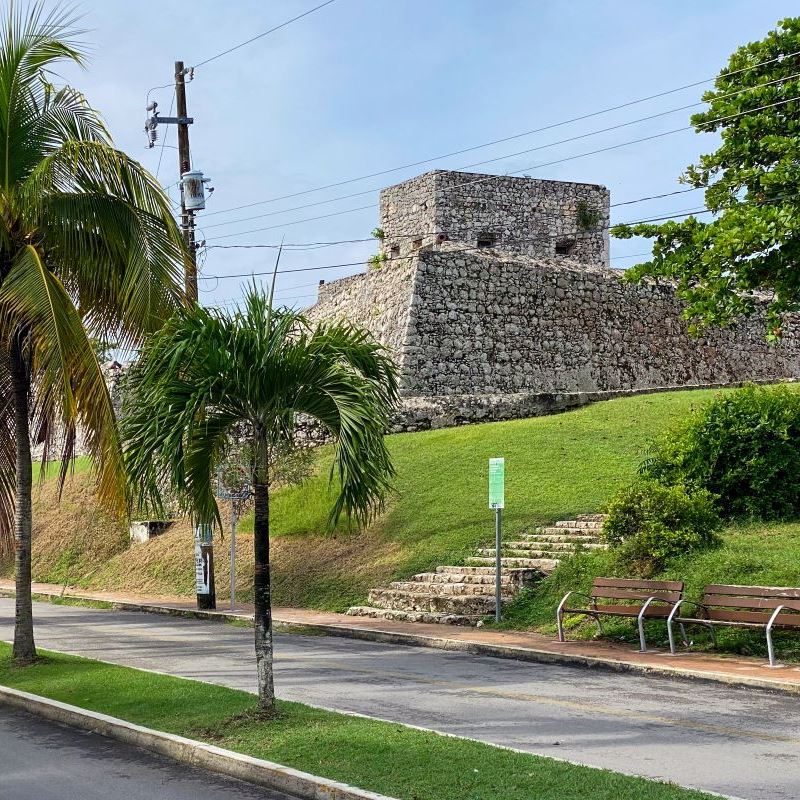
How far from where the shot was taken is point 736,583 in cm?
1470

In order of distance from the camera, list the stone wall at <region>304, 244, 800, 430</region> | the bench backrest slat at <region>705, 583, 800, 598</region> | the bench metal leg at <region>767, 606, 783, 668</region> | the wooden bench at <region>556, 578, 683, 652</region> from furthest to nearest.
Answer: the stone wall at <region>304, 244, 800, 430</region>, the wooden bench at <region>556, 578, 683, 652</region>, the bench backrest slat at <region>705, 583, 800, 598</region>, the bench metal leg at <region>767, 606, 783, 668</region>

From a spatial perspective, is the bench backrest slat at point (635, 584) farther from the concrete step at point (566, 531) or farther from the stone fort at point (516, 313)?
the stone fort at point (516, 313)

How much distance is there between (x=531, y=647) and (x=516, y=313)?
18.3 m

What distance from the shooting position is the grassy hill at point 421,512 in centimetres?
2056

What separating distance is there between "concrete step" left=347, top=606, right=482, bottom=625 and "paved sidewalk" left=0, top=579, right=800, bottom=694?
149 millimetres

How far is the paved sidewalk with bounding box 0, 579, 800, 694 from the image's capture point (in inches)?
482

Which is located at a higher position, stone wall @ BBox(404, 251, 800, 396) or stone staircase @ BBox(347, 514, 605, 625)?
stone wall @ BBox(404, 251, 800, 396)

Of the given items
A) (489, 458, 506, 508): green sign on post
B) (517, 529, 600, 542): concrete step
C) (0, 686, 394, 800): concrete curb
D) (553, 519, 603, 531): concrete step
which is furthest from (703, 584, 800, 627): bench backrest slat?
(0, 686, 394, 800): concrete curb

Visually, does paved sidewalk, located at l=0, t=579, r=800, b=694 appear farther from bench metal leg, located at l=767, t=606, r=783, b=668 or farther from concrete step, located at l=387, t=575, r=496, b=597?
concrete step, located at l=387, t=575, r=496, b=597

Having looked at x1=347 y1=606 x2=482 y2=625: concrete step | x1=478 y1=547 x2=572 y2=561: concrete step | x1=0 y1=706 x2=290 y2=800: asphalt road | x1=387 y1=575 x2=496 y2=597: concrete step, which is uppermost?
x1=478 y1=547 x2=572 y2=561: concrete step

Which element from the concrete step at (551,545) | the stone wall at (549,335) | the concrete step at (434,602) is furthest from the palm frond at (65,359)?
the stone wall at (549,335)

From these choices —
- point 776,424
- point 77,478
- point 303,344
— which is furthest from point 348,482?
point 77,478

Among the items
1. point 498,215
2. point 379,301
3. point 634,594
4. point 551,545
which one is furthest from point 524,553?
point 498,215

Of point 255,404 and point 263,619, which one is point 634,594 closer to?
point 263,619
